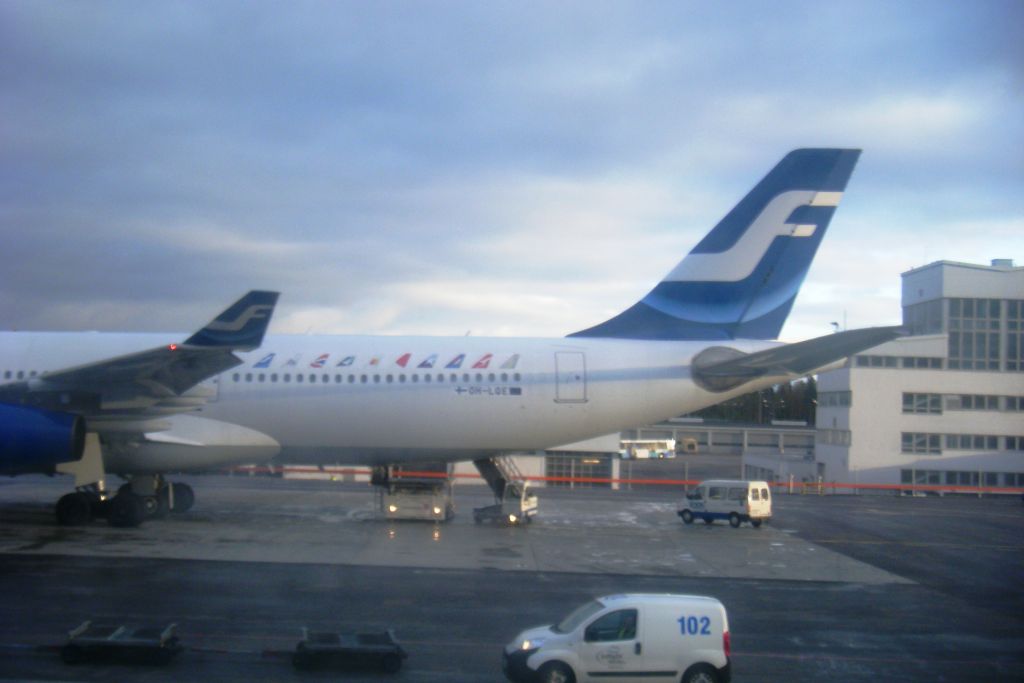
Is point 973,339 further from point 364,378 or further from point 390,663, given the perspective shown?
point 390,663

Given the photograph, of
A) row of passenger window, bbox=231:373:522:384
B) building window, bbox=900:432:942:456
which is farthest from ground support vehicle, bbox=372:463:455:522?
building window, bbox=900:432:942:456

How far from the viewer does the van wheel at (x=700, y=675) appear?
33.6 feet

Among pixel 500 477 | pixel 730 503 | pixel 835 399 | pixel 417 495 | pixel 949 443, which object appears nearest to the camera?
pixel 417 495

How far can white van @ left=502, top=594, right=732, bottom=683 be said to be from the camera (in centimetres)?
1025

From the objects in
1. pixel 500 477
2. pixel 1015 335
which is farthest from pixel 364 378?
pixel 1015 335

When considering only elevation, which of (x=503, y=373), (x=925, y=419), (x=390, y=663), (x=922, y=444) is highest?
(x=503, y=373)

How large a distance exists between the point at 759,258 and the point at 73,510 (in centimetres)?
1847

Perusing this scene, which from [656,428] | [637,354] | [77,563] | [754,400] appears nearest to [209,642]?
[77,563]

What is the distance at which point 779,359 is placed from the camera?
2303cm

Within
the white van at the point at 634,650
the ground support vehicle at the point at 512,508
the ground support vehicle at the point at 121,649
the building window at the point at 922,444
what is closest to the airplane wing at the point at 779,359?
the ground support vehicle at the point at 512,508

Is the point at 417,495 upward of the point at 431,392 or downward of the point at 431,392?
downward

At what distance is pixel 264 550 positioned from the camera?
66.9 feet

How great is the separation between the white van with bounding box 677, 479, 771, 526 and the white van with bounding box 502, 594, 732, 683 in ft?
59.2

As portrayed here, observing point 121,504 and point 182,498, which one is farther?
point 182,498
